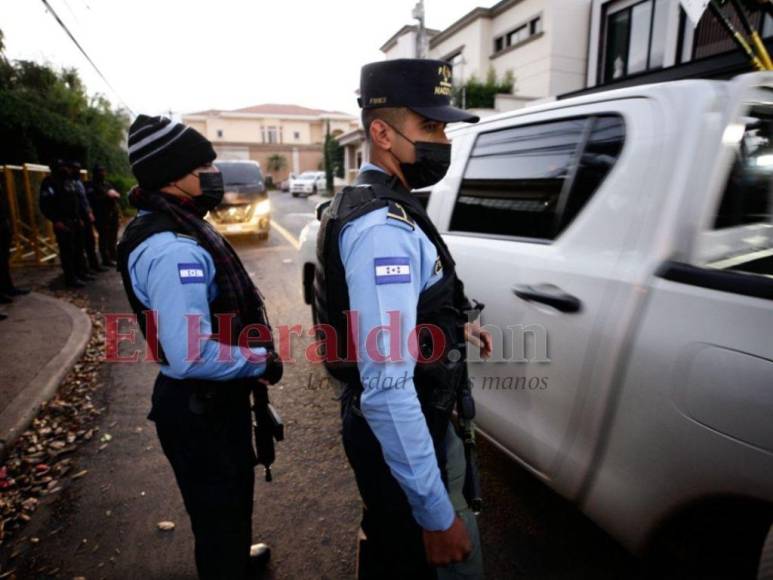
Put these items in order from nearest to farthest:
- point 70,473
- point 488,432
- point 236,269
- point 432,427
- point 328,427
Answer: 1. point 432,427
2. point 236,269
3. point 488,432
4. point 70,473
5. point 328,427

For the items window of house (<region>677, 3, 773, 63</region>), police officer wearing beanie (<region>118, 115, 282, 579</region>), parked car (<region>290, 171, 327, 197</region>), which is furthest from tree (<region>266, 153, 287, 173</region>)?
police officer wearing beanie (<region>118, 115, 282, 579</region>)

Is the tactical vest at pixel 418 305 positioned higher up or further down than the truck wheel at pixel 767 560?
higher up

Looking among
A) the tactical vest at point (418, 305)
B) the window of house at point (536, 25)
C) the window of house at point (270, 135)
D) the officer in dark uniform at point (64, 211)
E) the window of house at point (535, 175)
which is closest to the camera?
the tactical vest at point (418, 305)

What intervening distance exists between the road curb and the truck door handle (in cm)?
328

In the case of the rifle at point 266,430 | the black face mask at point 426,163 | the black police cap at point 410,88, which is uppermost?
the black police cap at point 410,88

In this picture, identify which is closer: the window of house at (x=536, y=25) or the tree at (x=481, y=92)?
the window of house at (x=536, y=25)

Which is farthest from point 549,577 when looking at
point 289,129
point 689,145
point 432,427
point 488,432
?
point 289,129

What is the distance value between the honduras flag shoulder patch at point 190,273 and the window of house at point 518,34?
17535 mm

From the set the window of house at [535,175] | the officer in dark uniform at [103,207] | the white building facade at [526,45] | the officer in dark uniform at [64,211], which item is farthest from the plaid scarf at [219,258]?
the white building facade at [526,45]

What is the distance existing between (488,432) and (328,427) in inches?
55.6

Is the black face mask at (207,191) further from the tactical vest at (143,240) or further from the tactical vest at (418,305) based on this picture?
the tactical vest at (418,305)

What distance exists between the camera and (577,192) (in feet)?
6.26

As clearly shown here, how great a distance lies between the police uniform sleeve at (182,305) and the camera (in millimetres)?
1497

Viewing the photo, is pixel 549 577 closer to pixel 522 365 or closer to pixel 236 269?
pixel 522 365
